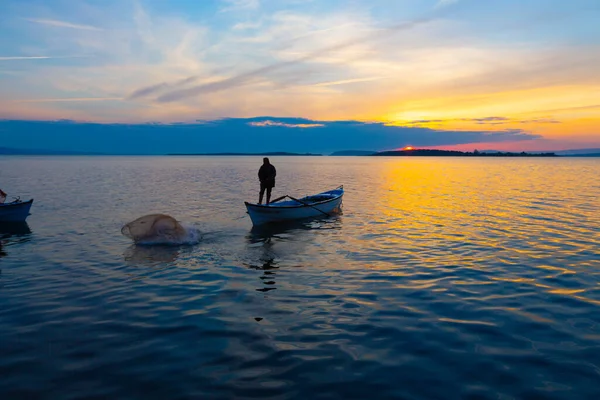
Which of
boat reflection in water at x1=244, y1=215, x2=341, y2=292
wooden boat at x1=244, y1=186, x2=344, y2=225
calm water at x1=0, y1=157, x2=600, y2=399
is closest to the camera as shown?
calm water at x1=0, y1=157, x2=600, y2=399

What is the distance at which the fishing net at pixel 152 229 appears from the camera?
1777 cm

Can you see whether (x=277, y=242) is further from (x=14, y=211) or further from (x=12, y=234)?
(x=14, y=211)

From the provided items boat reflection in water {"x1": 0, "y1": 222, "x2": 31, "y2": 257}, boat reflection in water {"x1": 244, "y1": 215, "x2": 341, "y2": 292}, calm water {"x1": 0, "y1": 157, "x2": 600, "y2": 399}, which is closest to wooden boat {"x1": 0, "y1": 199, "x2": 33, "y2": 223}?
boat reflection in water {"x1": 0, "y1": 222, "x2": 31, "y2": 257}

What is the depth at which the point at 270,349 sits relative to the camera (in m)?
8.03

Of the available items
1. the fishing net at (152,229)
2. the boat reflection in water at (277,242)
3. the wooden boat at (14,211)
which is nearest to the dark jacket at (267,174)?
the boat reflection in water at (277,242)

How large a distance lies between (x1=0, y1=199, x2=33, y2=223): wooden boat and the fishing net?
397 inches

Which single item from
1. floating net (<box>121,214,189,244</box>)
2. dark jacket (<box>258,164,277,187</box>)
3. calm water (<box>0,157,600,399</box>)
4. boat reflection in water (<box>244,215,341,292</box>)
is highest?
dark jacket (<box>258,164,277,187</box>)

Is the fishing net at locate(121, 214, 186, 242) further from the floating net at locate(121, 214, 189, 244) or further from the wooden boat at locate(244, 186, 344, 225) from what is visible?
the wooden boat at locate(244, 186, 344, 225)

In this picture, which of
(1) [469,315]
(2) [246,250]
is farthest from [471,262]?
(2) [246,250]

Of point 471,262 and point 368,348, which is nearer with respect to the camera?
point 368,348

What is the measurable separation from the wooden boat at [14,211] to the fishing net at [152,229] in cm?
1008

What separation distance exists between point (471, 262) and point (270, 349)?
31.7 feet

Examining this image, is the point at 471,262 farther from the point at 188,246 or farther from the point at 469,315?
the point at 188,246

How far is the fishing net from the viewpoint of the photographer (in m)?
17.8
